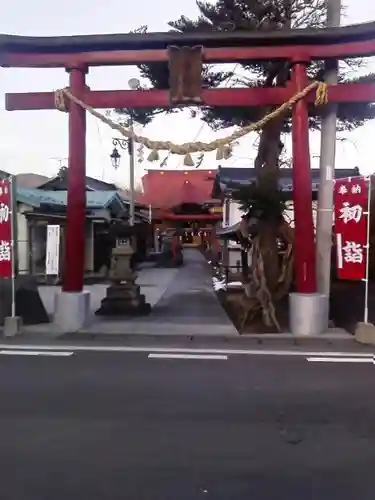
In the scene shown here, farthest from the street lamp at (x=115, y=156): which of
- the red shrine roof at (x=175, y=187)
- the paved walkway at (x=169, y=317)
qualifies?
the red shrine roof at (x=175, y=187)

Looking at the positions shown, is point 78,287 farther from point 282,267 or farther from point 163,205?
point 163,205

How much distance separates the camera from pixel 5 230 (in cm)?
1200

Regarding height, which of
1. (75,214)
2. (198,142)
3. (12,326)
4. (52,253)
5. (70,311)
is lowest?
(12,326)

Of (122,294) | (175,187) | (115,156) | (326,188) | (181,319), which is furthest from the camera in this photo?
(175,187)

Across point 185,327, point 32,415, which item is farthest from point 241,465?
point 185,327

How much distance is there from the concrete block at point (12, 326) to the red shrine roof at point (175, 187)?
40.6 metres

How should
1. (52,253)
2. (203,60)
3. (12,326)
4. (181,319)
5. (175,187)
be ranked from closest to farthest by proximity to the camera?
(12,326)
(203,60)
(181,319)
(52,253)
(175,187)

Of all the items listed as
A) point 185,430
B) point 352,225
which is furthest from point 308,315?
point 185,430

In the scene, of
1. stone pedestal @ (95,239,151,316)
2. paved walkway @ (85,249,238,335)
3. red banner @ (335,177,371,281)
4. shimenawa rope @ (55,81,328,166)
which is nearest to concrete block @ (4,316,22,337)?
paved walkway @ (85,249,238,335)

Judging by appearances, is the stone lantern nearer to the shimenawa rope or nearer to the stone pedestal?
the stone pedestal

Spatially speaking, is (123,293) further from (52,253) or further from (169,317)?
(52,253)

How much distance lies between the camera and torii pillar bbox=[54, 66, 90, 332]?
39.4ft

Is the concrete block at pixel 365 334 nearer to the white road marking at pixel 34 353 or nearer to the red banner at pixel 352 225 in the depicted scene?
the red banner at pixel 352 225

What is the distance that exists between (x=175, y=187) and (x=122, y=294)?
43.9 metres
